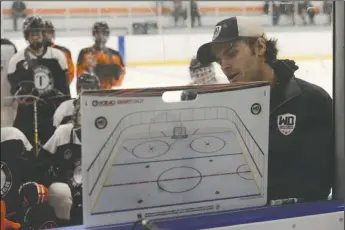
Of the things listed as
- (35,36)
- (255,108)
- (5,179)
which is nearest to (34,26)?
(35,36)

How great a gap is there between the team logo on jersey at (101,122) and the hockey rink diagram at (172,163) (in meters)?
0.03

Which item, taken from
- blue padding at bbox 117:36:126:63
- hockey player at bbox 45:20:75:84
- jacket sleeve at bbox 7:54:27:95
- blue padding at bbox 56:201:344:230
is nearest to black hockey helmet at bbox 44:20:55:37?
hockey player at bbox 45:20:75:84

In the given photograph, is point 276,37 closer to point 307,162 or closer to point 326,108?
point 326,108

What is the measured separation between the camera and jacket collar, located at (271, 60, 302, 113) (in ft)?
3.82

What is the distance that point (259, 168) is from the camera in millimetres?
1116

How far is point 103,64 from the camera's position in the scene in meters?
1.44

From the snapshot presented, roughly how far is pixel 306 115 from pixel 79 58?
2.09ft

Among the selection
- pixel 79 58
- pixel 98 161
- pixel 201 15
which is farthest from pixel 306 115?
pixel 79 58

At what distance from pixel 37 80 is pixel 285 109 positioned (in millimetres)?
644

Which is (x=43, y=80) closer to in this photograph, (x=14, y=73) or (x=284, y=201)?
(x=14, y=73)

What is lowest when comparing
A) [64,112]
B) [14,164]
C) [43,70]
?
[14,164]

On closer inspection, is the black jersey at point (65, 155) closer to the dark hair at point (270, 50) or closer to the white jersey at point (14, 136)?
the white jersey at point (14, 136)

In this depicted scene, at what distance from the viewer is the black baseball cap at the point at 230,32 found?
118cm

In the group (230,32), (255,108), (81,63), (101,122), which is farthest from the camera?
(81,63)
